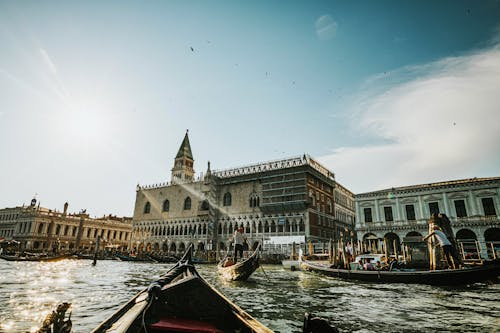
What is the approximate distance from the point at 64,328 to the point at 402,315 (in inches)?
256

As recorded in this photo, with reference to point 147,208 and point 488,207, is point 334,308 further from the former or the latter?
point 147,208

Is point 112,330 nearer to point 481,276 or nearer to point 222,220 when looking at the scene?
point 481,276

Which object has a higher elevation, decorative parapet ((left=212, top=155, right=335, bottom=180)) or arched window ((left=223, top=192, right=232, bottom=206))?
decorative parapet ((left=212, top=155, right=335, bottom=180))

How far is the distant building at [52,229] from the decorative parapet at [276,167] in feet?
77.9

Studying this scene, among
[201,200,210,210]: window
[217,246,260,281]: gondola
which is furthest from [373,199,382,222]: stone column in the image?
[201,200,210,210]: window

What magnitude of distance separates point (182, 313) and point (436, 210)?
97.5ft

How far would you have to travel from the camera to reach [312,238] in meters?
31.6

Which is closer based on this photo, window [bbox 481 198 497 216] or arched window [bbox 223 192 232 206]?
window [bbox 481 198 497 216]

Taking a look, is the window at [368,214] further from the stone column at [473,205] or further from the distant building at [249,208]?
the stone column at [473,205]

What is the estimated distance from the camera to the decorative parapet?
34.8 metres

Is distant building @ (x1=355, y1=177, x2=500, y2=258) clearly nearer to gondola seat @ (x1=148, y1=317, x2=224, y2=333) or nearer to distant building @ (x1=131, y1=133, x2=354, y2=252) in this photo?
distant building @ (x1=131, y1=133, x2=354, y2=252)

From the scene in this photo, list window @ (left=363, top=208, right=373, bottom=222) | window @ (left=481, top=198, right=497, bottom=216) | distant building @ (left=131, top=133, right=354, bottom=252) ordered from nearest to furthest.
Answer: window @ (left=481, top=198, right=497, bottom=216) → window @ (left=363, top=208, right=373, bottom=222) → distant building @ (left=131, top=133, right=354, bottom=252)

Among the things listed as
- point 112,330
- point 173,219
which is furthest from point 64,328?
point 173,219

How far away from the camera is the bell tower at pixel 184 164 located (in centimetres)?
5931
